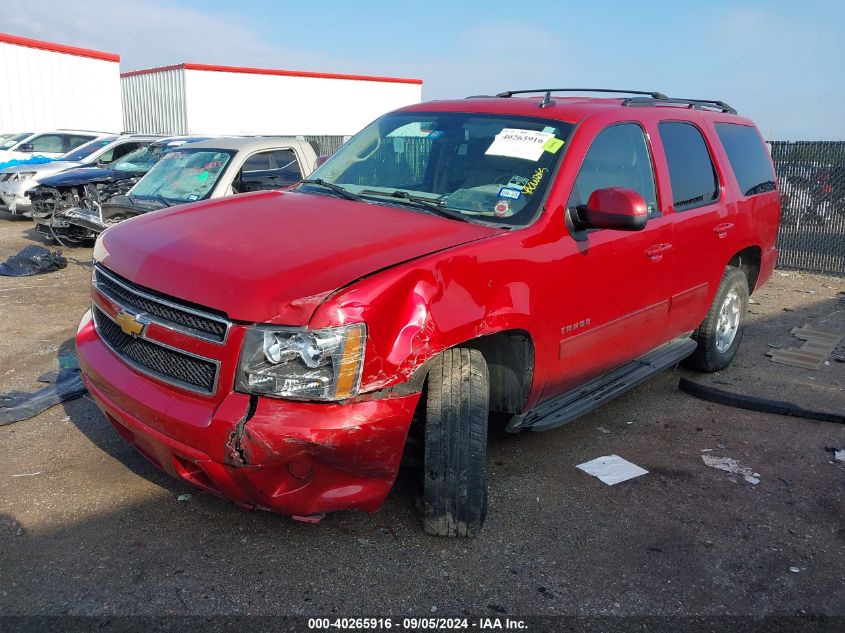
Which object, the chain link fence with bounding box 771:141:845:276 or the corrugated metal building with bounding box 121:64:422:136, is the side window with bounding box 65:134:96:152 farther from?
the chain link fence with bounding box 771:141:845:276

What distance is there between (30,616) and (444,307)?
189cm

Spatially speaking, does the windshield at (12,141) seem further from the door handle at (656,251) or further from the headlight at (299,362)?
the headlight at (299,362)

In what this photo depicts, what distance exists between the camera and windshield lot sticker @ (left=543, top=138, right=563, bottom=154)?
3.78m

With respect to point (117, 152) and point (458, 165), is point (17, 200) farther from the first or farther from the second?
point (458, 165)

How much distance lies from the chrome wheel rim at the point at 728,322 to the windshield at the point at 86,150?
12.4 m

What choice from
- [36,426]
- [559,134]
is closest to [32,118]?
[36,426]

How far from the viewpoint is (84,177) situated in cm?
1128

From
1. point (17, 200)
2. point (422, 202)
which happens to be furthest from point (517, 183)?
point (17, 200)

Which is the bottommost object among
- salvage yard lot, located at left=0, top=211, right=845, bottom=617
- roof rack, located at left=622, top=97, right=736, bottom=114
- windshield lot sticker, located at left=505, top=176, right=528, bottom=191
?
salvage yard lot, located at left=0, top=211, right=845, bottom=617

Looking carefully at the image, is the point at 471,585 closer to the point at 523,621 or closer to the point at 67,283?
the point at 523,621

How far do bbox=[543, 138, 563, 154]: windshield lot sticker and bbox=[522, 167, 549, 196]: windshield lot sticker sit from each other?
13 cm

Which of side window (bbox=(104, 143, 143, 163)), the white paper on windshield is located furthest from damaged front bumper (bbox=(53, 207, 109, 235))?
the white paper on windshield

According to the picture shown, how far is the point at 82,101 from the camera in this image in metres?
23.0

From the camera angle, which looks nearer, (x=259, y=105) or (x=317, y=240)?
(x=317, y=240)
